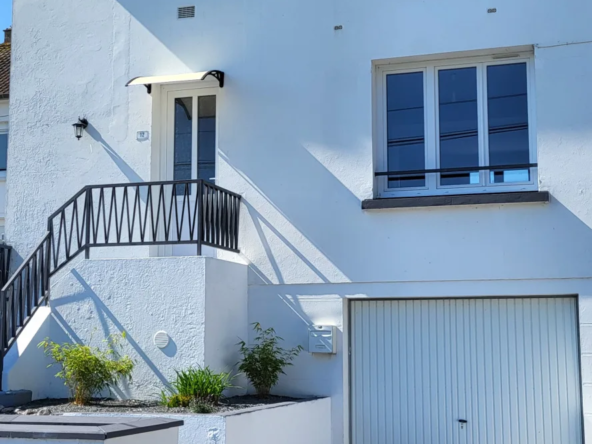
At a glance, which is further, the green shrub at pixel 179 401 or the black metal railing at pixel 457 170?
the black metal railing at pixel 457 170

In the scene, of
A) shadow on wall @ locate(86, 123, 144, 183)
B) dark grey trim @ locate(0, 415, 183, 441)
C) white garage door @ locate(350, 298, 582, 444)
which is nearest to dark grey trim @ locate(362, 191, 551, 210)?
white garage door @ locate(350, 298, 582, 444)

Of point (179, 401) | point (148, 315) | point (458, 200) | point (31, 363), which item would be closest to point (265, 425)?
point (179, 401)

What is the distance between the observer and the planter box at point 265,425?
8000mm

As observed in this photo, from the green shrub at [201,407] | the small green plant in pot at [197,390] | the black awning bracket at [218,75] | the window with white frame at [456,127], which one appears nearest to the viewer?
the green shrub at [201,407]

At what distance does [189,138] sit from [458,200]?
3756 mm

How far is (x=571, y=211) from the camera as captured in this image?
959 cm

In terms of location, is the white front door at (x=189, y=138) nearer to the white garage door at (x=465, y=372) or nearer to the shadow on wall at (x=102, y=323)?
the shadow on wall at (x=102, y=323)

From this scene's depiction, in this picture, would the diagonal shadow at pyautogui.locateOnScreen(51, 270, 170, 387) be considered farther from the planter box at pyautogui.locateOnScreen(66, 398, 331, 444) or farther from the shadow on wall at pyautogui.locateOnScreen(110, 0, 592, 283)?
the shadow on wall at pyautogui.locateOnScreen(110, 0, 592, 283)

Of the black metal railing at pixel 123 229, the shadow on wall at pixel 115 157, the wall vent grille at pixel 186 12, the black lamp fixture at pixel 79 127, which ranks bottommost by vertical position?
the black metal railing at pixel 123 229

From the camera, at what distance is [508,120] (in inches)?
401

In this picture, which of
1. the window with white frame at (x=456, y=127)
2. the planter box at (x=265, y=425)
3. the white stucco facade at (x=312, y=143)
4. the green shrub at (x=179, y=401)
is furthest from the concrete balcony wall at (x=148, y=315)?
the window with white frame at (x=456, y=127)

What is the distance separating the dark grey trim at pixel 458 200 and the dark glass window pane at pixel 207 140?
2297 mm

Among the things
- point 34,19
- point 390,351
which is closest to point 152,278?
point 390,351

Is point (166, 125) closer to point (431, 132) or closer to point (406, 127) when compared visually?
point (406, 127)
